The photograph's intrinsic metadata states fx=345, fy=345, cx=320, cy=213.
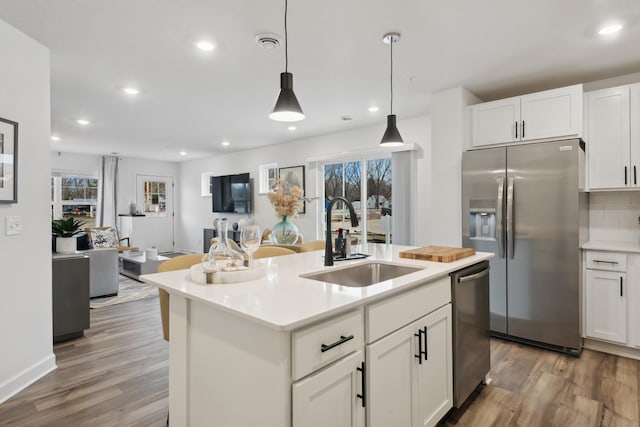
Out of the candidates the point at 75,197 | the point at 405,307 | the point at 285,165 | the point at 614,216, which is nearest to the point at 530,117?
the point at 614,216

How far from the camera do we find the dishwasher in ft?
6.41

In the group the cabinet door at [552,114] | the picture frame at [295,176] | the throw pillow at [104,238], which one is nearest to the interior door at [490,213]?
the cabinet door at [552,114]

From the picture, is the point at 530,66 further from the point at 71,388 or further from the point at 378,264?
the point at 71,388

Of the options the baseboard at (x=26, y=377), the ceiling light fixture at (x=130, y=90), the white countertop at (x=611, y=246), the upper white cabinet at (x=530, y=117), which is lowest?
the baseboard at (x=26, y=377)

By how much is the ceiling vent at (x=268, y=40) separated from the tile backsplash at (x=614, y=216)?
327 centimetres

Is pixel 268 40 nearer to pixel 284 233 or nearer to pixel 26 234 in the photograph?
pixel 284 233

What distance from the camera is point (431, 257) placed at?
2117mm

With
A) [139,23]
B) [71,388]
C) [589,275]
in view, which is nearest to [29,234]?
[71,388]

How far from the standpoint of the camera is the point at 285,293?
52.6 inches

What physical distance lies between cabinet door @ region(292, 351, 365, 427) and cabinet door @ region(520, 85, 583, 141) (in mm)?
2867

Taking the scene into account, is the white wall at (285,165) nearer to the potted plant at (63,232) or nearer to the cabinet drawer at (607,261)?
the cabinet drawer at (607,261)

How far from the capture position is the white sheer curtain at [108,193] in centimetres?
803

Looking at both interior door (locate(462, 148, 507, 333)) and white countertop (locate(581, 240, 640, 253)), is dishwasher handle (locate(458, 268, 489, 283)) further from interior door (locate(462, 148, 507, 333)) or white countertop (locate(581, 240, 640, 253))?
white countertop (locate(581, 240, 640, 253))

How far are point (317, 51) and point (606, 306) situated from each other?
10.5ft
